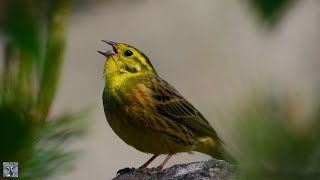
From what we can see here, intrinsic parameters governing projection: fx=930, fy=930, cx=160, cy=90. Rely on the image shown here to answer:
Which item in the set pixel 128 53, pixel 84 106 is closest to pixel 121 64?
pixel 128 53

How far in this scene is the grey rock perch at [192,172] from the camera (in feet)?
6.50

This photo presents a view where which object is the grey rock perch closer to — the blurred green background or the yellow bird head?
the blurred green background

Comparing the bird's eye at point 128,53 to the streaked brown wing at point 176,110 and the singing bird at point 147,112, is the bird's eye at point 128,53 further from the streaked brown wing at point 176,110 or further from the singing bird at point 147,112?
the streaked brown wing at point 176,110

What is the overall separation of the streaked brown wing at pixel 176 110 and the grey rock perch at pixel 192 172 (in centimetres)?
106

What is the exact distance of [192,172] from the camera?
6.74 ft

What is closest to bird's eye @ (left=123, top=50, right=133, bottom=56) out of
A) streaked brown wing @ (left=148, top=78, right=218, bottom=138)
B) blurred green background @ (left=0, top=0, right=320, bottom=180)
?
streaked brown wing @ (left=148, top=78, right=218, bottom=138)

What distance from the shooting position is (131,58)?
3379 millimetres

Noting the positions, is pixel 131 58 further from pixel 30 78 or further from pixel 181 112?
pixel 30 78

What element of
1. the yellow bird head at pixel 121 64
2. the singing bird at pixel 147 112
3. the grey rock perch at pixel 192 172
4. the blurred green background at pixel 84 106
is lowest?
the blurred green background at pixel 84 106

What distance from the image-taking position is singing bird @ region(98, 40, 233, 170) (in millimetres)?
3117

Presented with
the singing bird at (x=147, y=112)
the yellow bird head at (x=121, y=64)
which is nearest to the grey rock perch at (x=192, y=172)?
the singing bird at (x=147, y=112)

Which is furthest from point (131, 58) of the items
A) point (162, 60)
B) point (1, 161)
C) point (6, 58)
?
point (162, 60)

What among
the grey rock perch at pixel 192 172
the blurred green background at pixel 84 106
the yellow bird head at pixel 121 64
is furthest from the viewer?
the yellow bird head at pixel 121 64

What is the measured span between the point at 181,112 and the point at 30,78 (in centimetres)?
217
